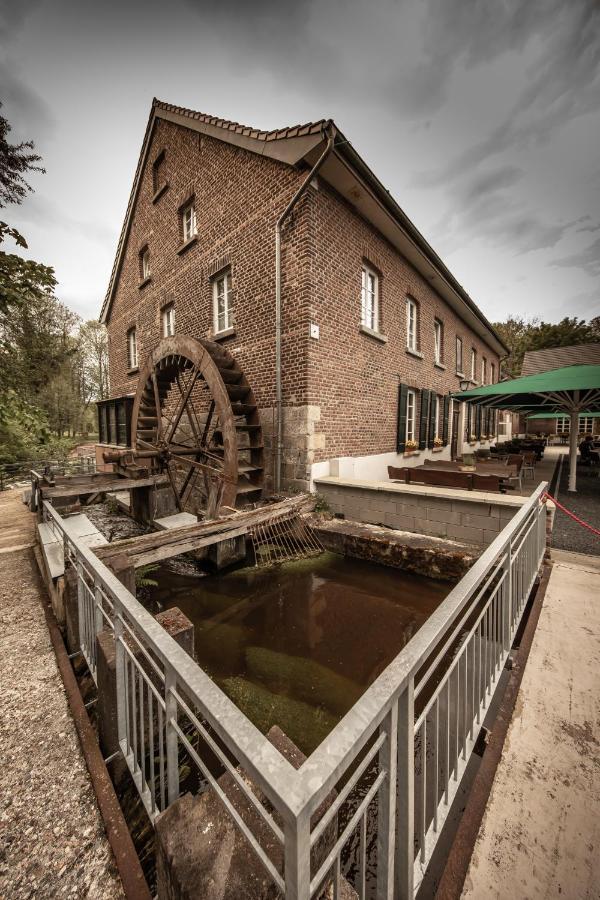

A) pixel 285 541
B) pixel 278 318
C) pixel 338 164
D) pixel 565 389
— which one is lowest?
pixel 285 541

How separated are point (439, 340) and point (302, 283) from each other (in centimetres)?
649

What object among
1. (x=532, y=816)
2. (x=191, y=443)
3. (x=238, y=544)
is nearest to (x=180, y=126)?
(x=191, y=443)

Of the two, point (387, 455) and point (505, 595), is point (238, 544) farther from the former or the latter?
point (387, 455)

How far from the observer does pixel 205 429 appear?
6.77 meters

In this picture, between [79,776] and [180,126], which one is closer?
[79,776]

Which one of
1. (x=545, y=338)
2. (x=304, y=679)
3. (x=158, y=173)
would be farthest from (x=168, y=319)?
(x=545, y=338)

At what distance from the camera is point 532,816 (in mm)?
1335

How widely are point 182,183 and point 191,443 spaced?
621cm

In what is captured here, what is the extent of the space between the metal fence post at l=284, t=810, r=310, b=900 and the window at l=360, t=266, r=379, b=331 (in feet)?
24.1

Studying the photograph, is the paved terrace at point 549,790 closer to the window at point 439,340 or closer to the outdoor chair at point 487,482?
the outdoor chair at point 487,482

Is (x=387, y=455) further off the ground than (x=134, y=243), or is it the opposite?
(x=134, y=243)

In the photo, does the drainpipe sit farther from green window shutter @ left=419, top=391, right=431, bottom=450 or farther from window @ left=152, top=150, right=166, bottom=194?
window @ left=152, top=150, right=166, bottom=194

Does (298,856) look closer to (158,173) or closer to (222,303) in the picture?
(222,303)

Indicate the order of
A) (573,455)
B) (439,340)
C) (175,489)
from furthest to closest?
(439,340) → (573,455) → (175,489)
